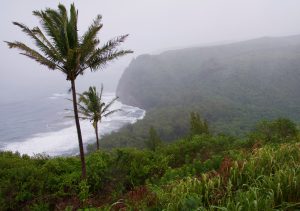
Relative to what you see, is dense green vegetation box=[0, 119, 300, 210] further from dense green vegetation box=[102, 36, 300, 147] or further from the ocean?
the ocean

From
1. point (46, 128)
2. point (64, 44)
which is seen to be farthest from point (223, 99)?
point (64, 44)

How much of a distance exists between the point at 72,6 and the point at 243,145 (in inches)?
373

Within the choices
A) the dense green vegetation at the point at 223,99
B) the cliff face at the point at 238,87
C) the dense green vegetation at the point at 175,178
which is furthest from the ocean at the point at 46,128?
the dense green vegetation at the point at 175,178

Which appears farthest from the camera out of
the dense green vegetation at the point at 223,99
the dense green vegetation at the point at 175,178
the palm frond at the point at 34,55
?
the dense green vegetation at the point at 223,99

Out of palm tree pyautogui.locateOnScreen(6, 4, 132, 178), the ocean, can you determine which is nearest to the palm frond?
palm tree pyautogui.locateOnScreen(6, 4, 132, 178)

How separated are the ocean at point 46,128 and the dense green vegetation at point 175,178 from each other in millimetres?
77320

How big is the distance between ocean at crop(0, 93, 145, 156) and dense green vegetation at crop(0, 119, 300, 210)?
254 feet

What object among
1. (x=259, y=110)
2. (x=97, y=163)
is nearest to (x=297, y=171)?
(x=97, y=163)

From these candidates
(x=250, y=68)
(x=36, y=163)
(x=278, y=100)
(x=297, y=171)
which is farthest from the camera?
(x=250, y=68)

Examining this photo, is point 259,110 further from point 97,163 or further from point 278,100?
point 97,163

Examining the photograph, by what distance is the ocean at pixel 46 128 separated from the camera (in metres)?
99.8

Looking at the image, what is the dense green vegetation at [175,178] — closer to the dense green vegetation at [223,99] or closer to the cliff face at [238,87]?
the dense green vegetation at [223,99]

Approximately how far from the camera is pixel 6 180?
12344 millimetres

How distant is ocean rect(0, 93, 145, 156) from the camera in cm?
9981
